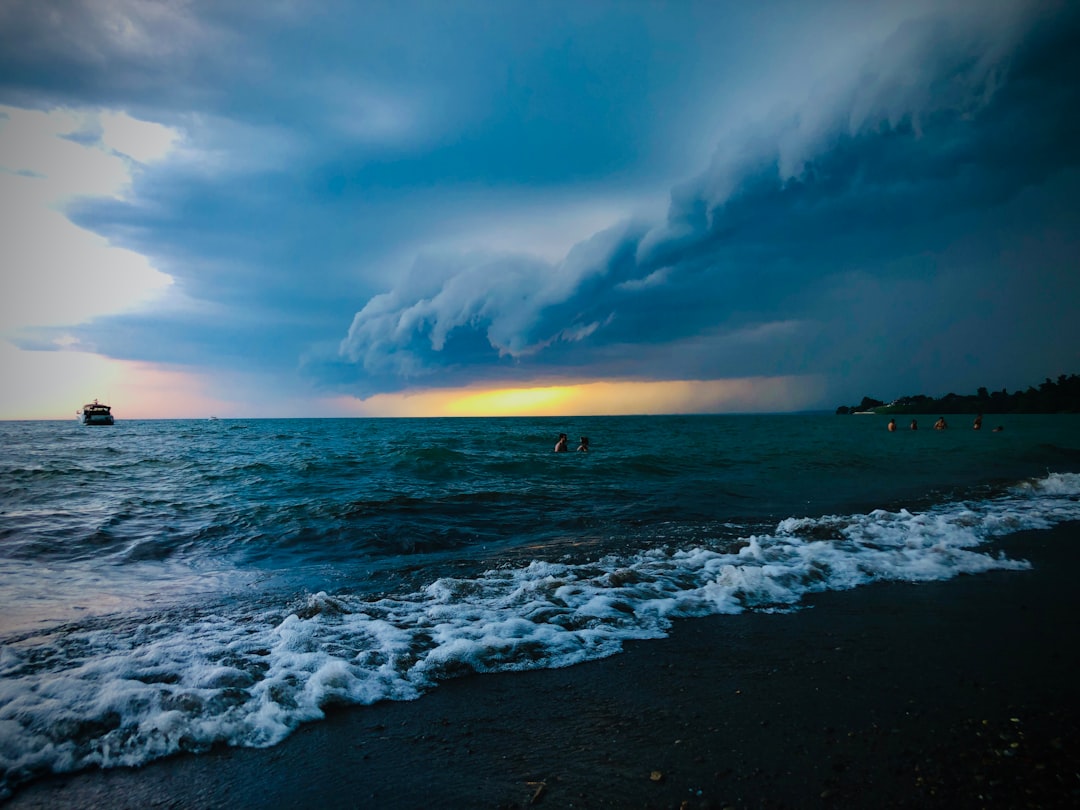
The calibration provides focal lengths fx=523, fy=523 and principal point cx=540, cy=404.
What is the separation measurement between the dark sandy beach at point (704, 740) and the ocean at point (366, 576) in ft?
1.29

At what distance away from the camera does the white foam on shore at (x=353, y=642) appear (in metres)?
3.86

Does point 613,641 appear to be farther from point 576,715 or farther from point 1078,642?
point 1078,642

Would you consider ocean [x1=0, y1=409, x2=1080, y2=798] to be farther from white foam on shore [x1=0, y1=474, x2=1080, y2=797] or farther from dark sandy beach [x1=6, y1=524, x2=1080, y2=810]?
dark sandy beach [x1=6, y1=524, x2=1080, y2=810]

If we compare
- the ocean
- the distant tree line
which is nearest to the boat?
the ocean

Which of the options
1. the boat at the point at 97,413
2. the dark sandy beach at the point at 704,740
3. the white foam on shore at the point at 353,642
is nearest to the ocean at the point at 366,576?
the white foam on shore at the point at 353,642

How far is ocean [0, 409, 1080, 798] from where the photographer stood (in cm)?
425

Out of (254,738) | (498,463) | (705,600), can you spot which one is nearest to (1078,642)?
(705,600)

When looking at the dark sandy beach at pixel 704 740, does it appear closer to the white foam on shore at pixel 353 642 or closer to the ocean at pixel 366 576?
the white foam on shore at pixel 353 642

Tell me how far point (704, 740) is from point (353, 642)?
3569 mm

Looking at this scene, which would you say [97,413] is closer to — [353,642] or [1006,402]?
[353,642]

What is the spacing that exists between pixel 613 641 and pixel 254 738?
128 inches

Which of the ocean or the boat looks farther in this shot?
the boat

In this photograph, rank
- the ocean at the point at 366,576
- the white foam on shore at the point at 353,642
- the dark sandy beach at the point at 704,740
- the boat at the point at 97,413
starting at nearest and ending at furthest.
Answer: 1. the dark sandy beach at the point at 704,740
2. the white foam on shore at the point at 353,642
3. the ocean at the point at 366,576
4. the boat at the point at 97,413

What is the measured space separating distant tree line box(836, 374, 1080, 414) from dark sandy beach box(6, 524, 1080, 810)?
428 feet
